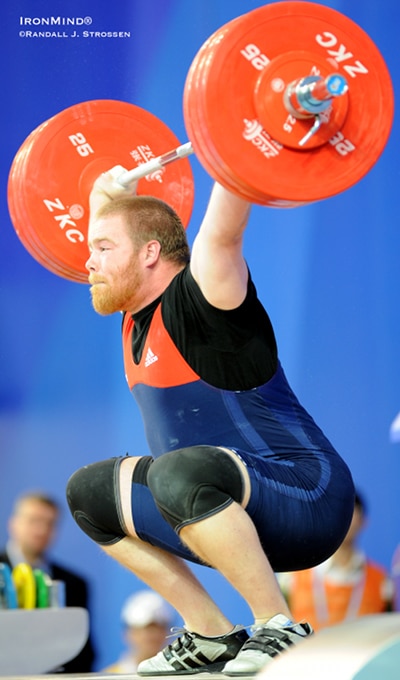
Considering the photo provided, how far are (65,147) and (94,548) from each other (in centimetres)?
195

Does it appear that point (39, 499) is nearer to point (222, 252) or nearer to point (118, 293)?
point (118, 293)

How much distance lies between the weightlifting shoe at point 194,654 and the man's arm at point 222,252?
79 cm

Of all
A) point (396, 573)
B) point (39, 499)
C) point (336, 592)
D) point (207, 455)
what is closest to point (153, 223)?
point (207, 455)

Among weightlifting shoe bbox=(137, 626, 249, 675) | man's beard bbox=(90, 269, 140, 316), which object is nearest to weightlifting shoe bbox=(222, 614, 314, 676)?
weightlifting shoe bbox=(137, 626, 249, 675)

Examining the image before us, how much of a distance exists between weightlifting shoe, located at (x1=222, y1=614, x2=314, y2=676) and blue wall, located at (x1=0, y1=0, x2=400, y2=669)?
7.55ft

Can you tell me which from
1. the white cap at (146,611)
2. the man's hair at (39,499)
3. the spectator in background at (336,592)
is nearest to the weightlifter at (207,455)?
the spectator in background at (336,592)

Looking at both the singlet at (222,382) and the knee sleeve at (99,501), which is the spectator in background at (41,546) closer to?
the knee sleeve at (99,501)

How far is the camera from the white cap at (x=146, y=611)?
430 cm

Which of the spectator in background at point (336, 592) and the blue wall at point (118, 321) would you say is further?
the blue wall at point (118, 321)

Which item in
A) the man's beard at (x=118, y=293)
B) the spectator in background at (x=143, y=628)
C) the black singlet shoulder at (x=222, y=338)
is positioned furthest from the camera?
the spectator in background at (x=143, y=628)

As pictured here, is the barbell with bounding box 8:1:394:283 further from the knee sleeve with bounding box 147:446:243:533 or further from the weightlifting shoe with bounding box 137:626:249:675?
the weightlifting shoe with bounding box 137:626:249:675

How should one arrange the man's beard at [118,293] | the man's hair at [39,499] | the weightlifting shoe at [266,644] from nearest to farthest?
the weightlifting shoe at [266,644] → the man's beard at [118,293] → the man's hair at [39,499]

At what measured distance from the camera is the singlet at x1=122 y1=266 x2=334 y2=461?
2.51 meters

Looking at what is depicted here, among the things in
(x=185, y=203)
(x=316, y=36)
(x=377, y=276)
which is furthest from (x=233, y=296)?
(x=377, y=276)
